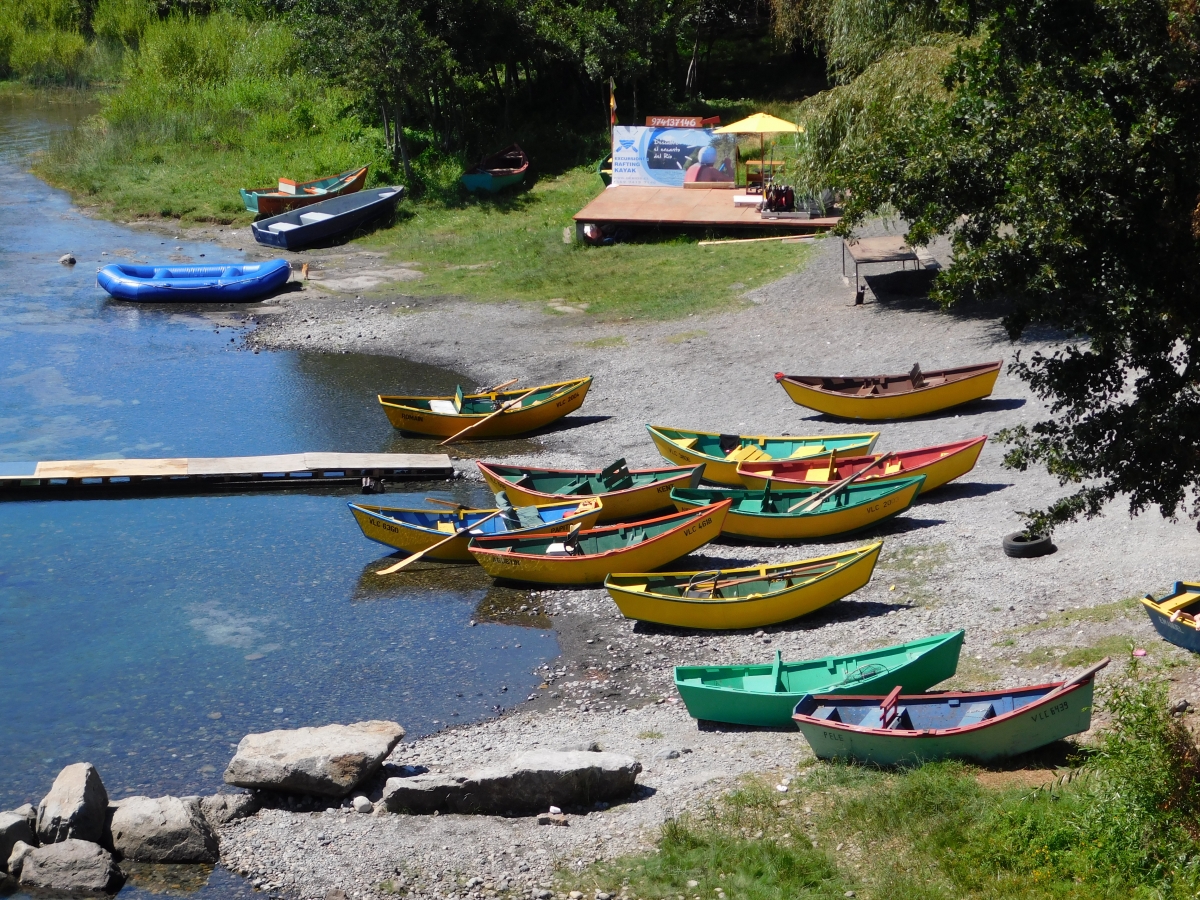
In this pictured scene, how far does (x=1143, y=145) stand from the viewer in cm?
989

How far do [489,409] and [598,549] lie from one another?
6.98m

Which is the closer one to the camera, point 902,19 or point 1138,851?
point 1138,851

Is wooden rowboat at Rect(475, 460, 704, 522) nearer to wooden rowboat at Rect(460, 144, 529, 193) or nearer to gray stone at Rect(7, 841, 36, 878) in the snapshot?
gray stone at Rect(7, 841, 36, 878)

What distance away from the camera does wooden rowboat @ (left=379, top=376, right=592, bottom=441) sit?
25344mm

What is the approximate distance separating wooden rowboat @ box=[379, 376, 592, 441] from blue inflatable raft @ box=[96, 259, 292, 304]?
36.2ft

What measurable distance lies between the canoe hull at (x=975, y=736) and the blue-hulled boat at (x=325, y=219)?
3048 centimetres

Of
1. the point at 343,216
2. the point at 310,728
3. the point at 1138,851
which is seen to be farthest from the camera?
the point at 343,216

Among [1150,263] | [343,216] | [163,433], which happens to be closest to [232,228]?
[343,216]

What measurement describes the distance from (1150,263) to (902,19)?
2386cm

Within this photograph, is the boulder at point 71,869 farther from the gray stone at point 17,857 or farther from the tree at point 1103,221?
the tree at point 1103,221

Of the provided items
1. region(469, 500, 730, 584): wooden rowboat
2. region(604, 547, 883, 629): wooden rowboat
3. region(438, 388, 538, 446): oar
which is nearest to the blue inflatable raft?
region(438, 388, 538, 446): oar

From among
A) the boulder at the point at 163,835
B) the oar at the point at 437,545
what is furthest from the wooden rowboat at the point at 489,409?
the boulder at the point at 163,835

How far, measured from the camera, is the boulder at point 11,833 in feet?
41.5

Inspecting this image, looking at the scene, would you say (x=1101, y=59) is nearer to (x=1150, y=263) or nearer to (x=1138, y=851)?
(x=1150, y=263)
